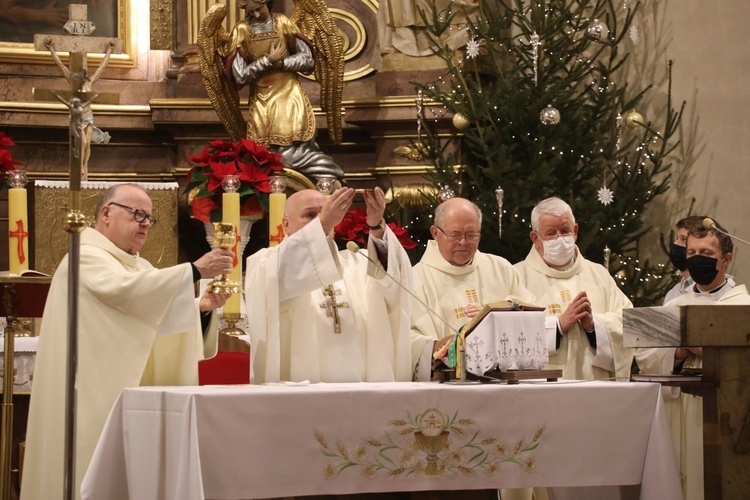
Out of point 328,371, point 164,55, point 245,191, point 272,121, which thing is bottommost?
point 328,371

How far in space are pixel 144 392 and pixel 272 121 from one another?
13.3 feet

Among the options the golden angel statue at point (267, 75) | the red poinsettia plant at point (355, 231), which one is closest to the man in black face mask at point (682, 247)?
the red poinsettia plant at point (355, 231)

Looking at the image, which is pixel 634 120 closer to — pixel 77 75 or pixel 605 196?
pixel 605 196

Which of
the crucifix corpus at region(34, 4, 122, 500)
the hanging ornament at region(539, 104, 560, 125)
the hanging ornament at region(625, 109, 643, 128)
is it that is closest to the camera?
the crucifix corpus at region(34, 4, 122, 500)

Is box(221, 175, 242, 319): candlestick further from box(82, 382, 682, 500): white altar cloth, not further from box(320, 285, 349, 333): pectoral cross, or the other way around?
box(82, 382, 682, 500): white altar cloth

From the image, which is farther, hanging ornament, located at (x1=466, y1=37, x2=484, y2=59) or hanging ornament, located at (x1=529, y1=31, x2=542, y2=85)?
hanging ornament, located at (x1=466, y1=37, x2=484, y2=59)

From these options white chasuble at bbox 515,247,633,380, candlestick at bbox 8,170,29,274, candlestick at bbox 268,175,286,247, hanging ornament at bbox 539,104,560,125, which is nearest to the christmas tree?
hanging ornament at bbox 539,104,560,125

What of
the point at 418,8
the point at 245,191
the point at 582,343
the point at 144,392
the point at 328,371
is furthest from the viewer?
the point at 418,8

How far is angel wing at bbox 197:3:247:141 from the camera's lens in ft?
27.6

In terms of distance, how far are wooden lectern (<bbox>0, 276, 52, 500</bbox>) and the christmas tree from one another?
2954mm

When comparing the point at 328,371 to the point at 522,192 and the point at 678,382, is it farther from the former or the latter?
the point at 522,192

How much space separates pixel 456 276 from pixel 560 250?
596 millimetres

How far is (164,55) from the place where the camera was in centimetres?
937

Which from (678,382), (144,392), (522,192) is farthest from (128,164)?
(678,382)
